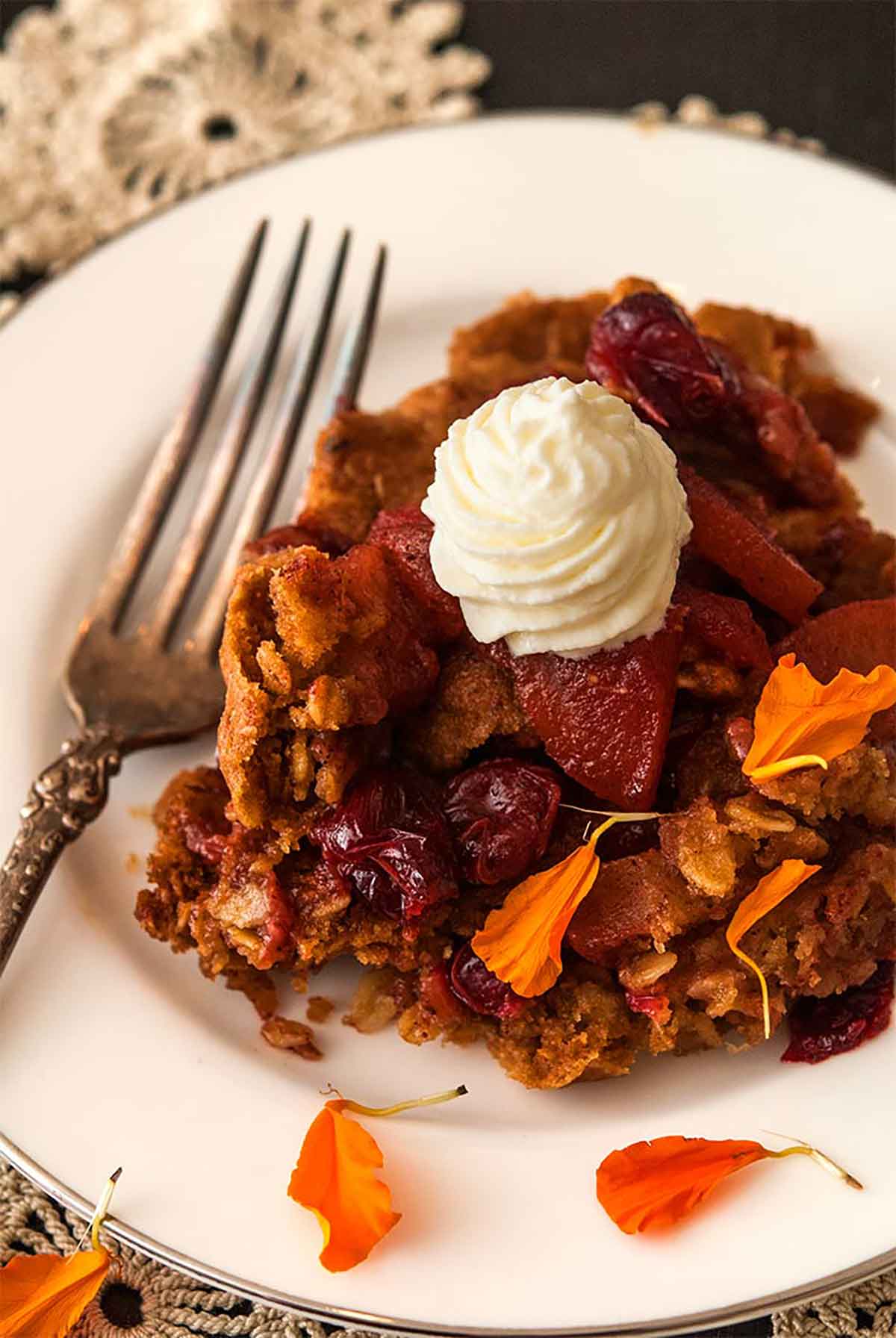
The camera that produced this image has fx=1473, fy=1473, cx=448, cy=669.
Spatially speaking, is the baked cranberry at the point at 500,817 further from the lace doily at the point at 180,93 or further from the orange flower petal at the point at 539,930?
the lace doily at the point at 180,93

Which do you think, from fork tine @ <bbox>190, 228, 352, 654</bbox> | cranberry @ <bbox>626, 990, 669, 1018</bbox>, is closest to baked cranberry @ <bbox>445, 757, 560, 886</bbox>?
cranberry @ <bbox>626, 990, 669, 1018</bbox>

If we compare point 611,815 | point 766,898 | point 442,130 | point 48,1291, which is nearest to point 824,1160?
point 766,898

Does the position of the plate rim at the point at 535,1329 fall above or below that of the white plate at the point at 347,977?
below

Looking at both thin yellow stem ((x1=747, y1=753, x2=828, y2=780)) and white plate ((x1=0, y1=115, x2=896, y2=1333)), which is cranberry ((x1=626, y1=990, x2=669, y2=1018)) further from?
thin yellow stem ((x1=747, y1=753, x2=828, y2=780))

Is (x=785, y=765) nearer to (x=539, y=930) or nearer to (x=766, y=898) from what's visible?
(x=766, y=898)

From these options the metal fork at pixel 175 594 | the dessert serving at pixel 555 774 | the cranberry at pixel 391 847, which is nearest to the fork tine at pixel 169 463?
the metal fork at pixel 175 594

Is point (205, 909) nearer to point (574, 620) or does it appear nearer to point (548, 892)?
point (548, 892)

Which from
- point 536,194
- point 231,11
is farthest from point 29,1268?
point 231,11
